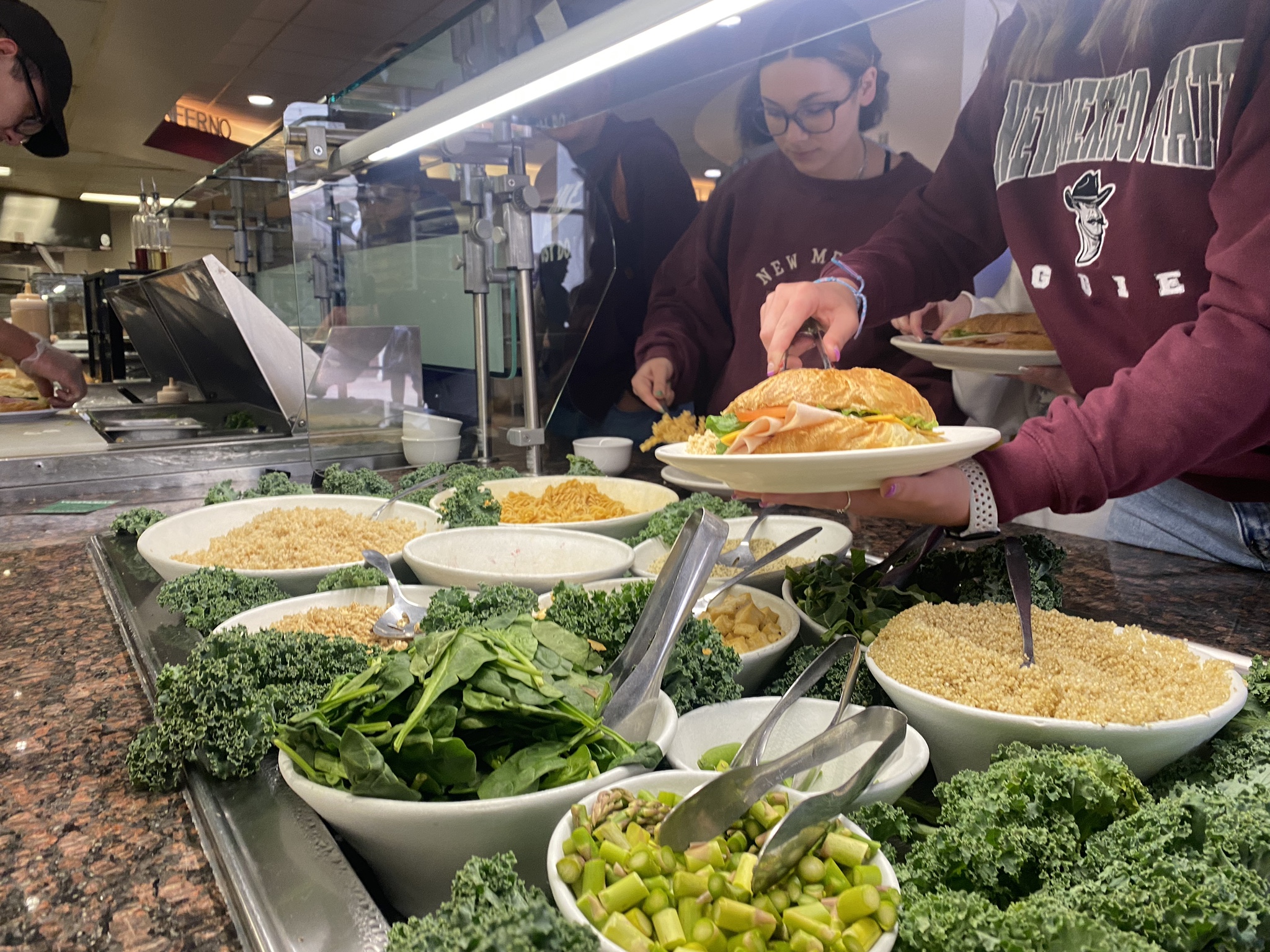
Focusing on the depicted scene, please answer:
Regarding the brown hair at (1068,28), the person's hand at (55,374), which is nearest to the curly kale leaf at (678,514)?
the brown hair at (1068,28)

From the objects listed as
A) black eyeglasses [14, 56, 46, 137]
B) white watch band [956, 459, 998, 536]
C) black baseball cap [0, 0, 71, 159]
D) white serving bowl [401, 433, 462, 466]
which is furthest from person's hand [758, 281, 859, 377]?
black eyeglasses [14, 56, 46, 137]

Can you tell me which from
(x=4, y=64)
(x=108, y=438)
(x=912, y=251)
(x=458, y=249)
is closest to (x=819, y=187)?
(x=912, y=251)

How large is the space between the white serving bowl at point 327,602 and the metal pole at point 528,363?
4.48 ft

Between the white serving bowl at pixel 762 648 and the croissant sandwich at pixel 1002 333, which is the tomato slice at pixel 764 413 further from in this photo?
the croissant sandwich at pixel 1002 333

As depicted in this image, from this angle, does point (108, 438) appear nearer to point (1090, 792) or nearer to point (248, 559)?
point (248, 559)

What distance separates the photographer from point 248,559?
1502 millimetres

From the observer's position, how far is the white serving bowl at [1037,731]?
77 cm

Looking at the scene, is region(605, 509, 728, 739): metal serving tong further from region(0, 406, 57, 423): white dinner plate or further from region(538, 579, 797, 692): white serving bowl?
region(0, 406, 57, 423): white dinner plate

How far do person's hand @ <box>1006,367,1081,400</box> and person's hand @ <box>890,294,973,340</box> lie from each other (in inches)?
9.8

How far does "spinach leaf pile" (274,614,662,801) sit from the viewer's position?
0.70 meters

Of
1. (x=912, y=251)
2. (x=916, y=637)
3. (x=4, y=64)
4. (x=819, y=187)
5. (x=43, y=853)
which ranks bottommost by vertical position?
(x=43, y=853)

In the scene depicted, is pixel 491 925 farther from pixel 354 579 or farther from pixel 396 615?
pixel 354 579

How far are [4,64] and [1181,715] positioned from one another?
25.8 feet

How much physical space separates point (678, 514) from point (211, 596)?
81 cm
